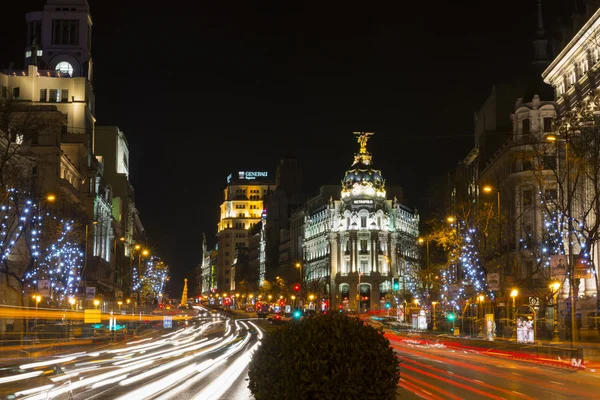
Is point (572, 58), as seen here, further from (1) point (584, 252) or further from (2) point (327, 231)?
(2) point (327, 231)

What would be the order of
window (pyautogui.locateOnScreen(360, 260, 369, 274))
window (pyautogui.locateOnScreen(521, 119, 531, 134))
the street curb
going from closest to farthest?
the street curb → window (pyautogui.locateOnScreen(521, 119, 531, 134)) → window (pyautogui.locateOnScreen(360, 260, 369, 274))

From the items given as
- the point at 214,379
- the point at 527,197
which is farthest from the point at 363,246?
the point at 214,379

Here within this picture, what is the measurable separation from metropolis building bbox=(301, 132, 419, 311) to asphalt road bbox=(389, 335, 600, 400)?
122351 millimetres

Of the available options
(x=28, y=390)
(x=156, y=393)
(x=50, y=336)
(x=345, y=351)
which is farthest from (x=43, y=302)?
(x=345, y=351)

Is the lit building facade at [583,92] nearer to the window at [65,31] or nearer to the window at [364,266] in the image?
the window at [65,31]

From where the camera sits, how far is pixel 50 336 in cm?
5131

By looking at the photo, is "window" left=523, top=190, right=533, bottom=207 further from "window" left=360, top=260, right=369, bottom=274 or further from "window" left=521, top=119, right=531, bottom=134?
"window" left=360, top=260, right=369, bottom=274

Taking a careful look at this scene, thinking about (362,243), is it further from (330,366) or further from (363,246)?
(330,366)

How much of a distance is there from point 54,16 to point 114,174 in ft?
95.3

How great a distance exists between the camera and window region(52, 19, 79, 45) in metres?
120

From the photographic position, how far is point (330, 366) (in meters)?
12.7

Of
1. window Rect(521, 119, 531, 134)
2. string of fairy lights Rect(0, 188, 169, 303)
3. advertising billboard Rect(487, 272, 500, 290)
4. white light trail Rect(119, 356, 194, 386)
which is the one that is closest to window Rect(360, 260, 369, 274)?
window Rect(521, 119, 531, 134)

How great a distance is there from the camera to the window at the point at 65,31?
120 m

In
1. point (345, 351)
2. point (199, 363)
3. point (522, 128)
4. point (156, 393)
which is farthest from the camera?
point (522, 128)
